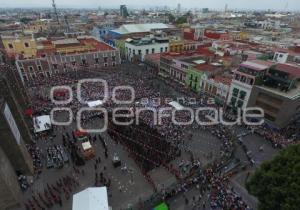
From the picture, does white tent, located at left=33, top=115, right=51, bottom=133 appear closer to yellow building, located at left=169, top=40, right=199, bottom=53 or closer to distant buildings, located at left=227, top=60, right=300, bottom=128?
distant buildings, located at left=227, top=60, right=300, bottom=128

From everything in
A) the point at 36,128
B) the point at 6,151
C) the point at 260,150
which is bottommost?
the point at 260,150

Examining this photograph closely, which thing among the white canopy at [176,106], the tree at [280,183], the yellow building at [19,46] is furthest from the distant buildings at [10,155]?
the yellow building at [19,46]

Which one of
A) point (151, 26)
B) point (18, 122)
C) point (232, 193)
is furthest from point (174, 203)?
point (151, 26)

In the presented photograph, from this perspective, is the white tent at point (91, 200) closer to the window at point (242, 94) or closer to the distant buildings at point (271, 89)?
the window at point (242, 94)

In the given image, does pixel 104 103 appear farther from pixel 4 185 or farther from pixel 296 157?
pixel 296 157

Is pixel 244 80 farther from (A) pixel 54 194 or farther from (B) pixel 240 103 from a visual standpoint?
(A) pixel 54 194
